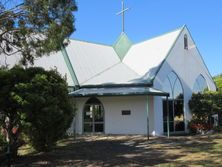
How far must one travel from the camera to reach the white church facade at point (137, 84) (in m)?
24.6

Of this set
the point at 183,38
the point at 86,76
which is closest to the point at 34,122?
the point at 86,76

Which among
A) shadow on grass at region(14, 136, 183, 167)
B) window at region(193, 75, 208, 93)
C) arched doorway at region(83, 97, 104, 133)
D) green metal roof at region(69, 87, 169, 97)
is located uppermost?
window at region(193, 75, 208, 93)

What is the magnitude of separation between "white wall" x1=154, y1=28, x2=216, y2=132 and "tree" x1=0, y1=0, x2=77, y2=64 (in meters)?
11.3

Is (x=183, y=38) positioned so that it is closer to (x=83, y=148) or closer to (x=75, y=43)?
(x=75, y=43)

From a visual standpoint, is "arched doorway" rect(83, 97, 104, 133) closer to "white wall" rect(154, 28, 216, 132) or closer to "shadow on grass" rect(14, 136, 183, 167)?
"white wall" rect(154, 28, 216, 132)

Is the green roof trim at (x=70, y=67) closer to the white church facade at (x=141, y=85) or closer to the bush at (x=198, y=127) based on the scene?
the white church facade at (x=141, y=85)

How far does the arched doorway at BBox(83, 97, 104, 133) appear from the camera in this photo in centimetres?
2566

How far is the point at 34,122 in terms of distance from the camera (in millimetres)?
13984

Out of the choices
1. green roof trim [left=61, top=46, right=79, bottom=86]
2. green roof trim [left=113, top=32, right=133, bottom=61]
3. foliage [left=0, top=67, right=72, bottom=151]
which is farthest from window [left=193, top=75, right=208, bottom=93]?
foliage [left=0, top=67, right=72, bottom=151]

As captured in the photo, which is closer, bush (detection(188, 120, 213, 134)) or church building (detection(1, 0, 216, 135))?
church building (detection(1, 0, 216, 135))

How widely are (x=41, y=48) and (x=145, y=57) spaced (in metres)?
13.8

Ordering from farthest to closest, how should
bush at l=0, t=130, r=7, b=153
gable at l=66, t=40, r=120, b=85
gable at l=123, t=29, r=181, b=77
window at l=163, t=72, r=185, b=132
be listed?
gable at l=66, t=40, r=120, b=85 → gable at l=123, t=29, r=181, b=77 → window at l=163, t=72, r=185, b=132 → bush at l=0, t=130, r=7, b=153

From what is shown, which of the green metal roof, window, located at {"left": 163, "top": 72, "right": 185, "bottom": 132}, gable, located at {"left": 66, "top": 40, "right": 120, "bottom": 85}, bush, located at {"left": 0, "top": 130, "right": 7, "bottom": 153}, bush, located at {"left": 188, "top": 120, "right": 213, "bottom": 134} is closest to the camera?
bush, located at {"left": 0, "top": 130, "right": 7, "bottom": 153}

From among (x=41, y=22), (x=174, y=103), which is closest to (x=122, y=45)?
(x=174, y=103)
